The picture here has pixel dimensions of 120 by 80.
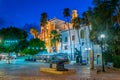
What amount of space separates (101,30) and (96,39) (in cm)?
180

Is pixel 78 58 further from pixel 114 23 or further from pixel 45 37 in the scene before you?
pixel 45 37

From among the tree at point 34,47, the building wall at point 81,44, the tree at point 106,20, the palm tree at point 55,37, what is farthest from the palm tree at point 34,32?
the tree at point 106,20

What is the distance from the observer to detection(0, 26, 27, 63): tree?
70375 mm

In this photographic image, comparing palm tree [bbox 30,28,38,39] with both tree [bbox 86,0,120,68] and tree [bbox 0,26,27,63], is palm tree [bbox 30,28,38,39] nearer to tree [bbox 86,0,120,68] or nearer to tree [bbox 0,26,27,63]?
tree [bbox 0,26,27,63]

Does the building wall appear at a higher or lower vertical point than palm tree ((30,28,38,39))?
lower

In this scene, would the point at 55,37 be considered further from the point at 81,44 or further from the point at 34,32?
the point at 34,32

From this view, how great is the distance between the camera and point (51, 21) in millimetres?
106312

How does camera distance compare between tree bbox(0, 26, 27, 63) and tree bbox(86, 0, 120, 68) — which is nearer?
tree bbox(86, 0, 120, 68)

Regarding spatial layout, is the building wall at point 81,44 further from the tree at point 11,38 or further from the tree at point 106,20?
the tree at point 106,20

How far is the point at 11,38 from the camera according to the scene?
7206 cm

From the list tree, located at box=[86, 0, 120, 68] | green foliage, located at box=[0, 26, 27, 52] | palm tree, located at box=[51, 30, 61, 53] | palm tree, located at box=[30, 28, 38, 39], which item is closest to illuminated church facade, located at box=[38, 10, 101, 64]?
palm tree, located at box=[51, 30, 61, 53]

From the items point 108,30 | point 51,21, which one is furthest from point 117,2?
point 51,21

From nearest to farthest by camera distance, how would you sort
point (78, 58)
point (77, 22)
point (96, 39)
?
point (96, 39) → point (78, 58) → point (77, 22)

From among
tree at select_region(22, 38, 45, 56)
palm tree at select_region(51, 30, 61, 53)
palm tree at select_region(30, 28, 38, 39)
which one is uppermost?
palm tree at select_region(30, 28, 38, 39)
